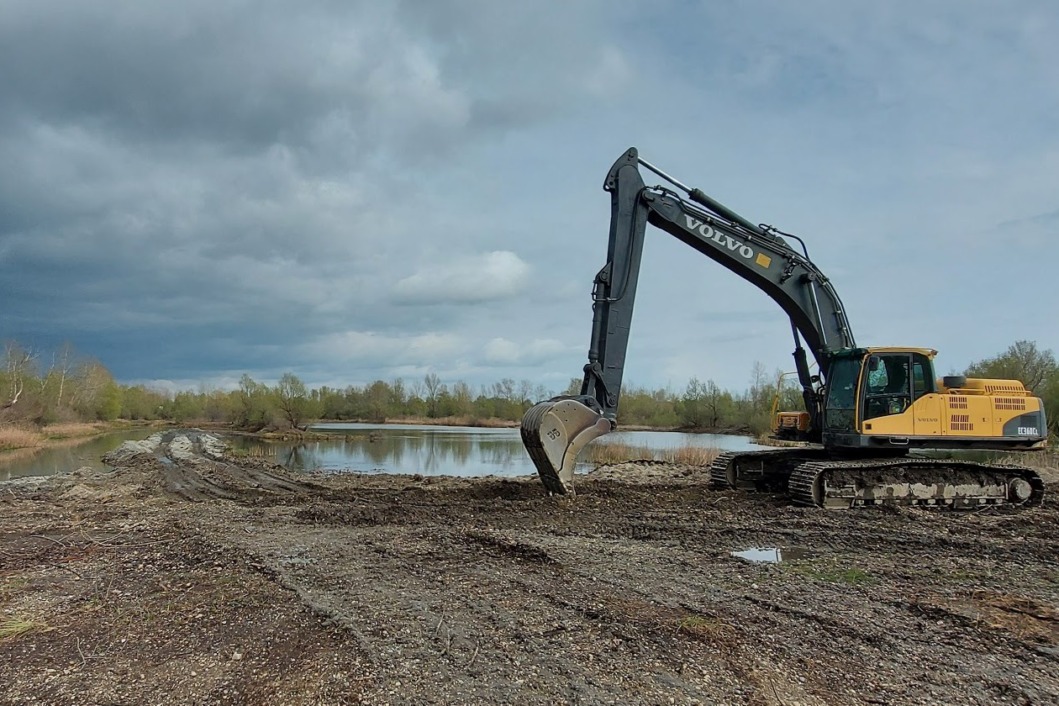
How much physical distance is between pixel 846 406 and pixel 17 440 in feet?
125

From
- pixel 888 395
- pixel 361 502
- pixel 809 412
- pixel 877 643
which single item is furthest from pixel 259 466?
pixel 877 643

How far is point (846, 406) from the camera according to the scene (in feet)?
37.0

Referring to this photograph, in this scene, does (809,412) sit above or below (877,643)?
above

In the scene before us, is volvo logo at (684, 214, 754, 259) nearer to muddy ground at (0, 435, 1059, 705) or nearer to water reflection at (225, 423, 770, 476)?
muddy ground at (0, 435, 1059, 705)

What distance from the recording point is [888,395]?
36.3ft

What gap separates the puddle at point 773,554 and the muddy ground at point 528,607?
86 mm

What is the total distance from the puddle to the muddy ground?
0.28ft

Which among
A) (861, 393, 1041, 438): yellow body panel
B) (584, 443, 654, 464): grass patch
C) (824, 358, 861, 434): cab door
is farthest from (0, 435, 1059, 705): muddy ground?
(584, 443, 654, 464): grass patch

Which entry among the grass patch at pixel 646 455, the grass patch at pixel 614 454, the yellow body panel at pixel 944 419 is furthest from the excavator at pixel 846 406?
the grass patch at pixel 614 454

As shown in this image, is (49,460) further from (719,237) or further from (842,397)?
(842,397)

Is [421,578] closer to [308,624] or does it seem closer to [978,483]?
[308,624]

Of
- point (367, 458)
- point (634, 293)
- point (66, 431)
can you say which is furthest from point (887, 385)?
point (66, 431)

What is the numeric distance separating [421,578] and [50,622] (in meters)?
2.78

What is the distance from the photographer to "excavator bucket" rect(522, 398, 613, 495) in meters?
10.2
